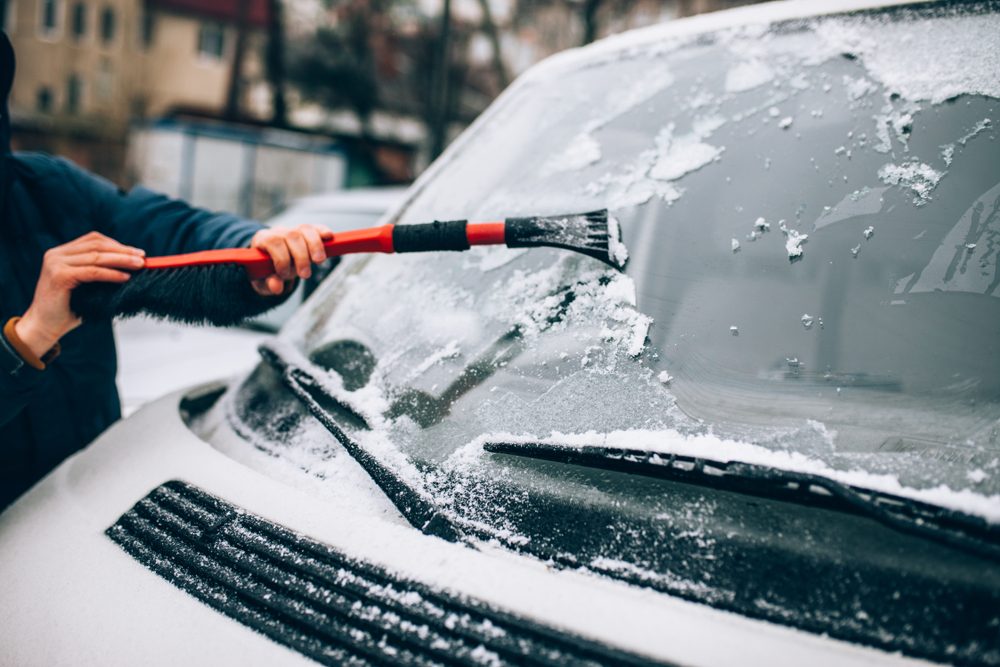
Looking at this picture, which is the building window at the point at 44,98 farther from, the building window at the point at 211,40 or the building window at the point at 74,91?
the building window at the point at 211,40

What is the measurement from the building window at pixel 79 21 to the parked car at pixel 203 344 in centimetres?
3385

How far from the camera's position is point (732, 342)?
1.18 metres

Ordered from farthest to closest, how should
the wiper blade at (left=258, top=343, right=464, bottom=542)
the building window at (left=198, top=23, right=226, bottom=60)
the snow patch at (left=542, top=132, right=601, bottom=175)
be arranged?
the building window at (left=198, top=23, right=226, bottom=60) → the snow patch at (left=542, top=132, right=601, bottom=175) → the wiper blade at (left=258, top=343, right=464, bottom=542)

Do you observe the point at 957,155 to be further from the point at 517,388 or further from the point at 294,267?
the point at 294,267

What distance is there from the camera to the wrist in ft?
4.56

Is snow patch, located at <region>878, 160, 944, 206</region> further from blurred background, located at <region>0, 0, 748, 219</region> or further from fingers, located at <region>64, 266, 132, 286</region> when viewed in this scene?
blurred background, located at <region>0, 0, 748, 219</region>

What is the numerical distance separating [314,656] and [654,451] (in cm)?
54

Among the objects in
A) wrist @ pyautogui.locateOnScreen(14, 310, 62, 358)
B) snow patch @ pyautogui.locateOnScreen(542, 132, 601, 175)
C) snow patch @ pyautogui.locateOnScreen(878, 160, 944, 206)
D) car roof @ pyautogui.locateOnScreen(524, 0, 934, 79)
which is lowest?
wrist @ pyautogui.locateOnScreen(14, 310, 62, 358)

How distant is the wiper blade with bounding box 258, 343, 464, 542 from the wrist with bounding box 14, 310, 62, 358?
468 mm

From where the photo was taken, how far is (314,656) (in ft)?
2.91

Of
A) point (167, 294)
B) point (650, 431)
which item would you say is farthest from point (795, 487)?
point (167, 294)

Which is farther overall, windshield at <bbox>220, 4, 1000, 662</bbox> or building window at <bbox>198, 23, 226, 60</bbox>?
building window at <bbox>198, 23, 226, 60</bbox>

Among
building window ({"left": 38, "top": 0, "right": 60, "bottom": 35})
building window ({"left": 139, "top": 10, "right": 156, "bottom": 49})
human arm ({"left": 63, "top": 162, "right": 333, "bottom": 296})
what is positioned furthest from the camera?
building window ({"left": 139, "top": 10, "right": 156, "bottom": 49})

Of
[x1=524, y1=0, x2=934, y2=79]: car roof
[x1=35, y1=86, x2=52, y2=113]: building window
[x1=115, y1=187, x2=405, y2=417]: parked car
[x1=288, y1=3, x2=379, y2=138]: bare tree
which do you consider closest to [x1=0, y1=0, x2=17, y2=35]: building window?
[x1=35, y1=86, x2=52, y2=113]: building window
